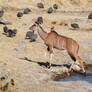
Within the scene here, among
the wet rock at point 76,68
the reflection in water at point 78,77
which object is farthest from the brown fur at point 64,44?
the wet rock at point 76,68

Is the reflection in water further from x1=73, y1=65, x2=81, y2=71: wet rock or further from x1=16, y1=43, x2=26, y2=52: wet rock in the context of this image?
x1=16, y1=43, x2=26, y2=52: wet rock

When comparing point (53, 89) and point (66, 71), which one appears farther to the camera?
point (66, 71)

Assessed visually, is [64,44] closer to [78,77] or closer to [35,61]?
[78,77]

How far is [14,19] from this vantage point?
39906 mm

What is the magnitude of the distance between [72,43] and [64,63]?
9.42ft

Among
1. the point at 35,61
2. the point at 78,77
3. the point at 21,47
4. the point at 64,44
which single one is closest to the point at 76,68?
the point at 78,77

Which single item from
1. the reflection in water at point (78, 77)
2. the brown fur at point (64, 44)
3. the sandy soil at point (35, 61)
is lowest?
the reflection in water at point (78, 77)

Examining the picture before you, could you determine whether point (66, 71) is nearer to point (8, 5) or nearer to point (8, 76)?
point (8, 76)

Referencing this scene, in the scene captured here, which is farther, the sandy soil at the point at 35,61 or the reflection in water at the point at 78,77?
the reflection in water at the point at 78,77

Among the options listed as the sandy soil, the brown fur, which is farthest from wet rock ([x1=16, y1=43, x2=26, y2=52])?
the brown fur

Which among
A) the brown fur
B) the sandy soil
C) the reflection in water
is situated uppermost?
the brown fur

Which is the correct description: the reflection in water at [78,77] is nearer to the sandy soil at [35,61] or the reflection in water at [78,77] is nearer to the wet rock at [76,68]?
the sandy soil at [35,61]

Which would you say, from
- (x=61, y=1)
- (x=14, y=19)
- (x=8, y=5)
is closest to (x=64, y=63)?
(x=14, y=19)

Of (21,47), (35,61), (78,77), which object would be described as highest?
(21,47)
